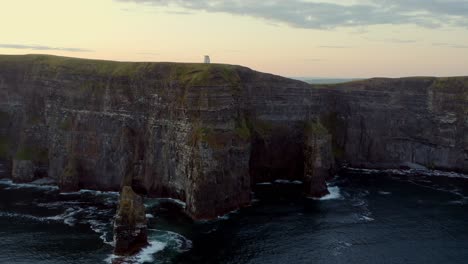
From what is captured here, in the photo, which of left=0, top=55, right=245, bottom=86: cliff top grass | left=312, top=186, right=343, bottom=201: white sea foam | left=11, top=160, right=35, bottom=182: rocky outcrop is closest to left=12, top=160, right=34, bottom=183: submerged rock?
left=11, top=160, right=35, bottom=182: rocky outcrop

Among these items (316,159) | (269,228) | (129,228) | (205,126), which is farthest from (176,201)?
(316,159)

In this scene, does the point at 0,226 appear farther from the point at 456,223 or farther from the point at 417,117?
the point at 417,117

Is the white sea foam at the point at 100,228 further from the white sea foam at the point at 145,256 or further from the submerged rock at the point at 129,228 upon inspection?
the white sea foam at the point at 145,256

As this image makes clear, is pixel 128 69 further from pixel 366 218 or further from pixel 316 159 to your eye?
pixel 366 218

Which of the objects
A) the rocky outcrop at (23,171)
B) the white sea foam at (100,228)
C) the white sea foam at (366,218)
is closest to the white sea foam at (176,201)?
the white sea foam at (100,228)

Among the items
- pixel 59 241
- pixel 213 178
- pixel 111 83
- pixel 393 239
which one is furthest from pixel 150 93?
pixel 393 239

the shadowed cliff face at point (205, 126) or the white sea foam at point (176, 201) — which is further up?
the shadowed cliff face at point (205, 126)

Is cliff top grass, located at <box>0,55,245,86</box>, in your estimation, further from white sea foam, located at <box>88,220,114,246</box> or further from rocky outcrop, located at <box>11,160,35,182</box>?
white sea foam, located at <box>88,220,114,246</box>
